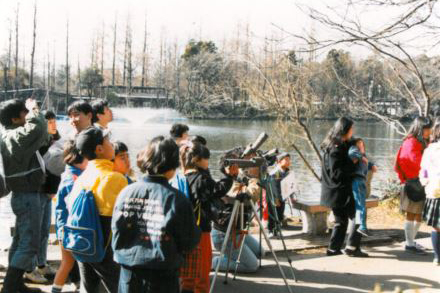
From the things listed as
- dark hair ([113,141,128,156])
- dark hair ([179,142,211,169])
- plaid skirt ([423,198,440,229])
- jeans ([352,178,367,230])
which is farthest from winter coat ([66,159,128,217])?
plaid skirt ([423,198,440,229])

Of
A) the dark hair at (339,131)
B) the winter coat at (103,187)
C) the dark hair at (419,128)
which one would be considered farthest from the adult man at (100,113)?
the dark hair at (419,128)

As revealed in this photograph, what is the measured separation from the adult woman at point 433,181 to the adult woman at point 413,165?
0.46 m

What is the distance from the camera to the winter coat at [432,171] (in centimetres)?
469

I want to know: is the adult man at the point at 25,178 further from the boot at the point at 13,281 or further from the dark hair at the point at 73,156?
the dark hair at the point at 73,156

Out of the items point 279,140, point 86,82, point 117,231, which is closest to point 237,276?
point 117,231

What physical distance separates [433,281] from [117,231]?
10.8ft

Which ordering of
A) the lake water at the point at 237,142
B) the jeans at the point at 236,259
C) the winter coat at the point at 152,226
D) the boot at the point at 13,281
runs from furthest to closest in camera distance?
the lake water at the point at 237,142 < the jeans at the point at 236,259 < the boot at the point at 13,281 < the winter coat at the point at 152,226

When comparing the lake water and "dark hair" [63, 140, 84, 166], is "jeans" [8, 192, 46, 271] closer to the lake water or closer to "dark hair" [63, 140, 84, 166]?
"dark hair" [63, 140, 84, 166]

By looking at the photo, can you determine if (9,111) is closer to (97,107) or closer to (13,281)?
(97,107)

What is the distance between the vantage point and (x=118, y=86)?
194 feet

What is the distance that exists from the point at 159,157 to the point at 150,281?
0.71m

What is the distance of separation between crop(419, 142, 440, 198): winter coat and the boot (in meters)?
3.88

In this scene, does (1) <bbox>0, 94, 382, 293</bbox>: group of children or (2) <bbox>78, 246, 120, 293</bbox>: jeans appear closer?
(1) <bbox>0, 94, 382, 293</bbox>: group of children

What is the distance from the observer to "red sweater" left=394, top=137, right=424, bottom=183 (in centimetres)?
536
